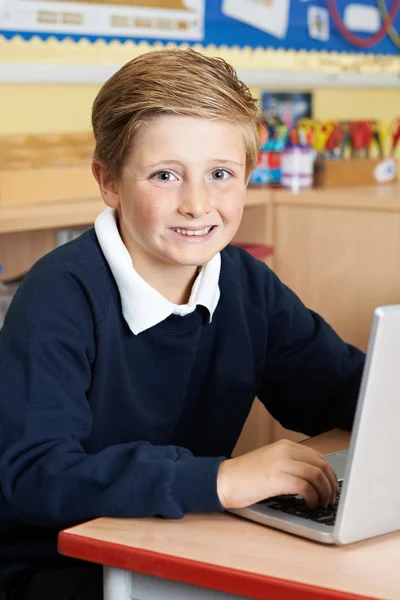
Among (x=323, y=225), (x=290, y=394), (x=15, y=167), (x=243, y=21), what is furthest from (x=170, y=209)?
(x=243, y=21)

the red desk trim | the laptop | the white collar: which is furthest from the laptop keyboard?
the white collar

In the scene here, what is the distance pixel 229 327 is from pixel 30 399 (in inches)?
15.6

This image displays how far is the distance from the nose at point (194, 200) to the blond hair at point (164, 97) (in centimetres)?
8

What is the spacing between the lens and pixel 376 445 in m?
0.89

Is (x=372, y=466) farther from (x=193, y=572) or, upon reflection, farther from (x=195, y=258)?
(x=195, y=258)

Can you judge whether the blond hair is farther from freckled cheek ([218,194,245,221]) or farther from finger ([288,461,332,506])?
finger ([288,461,332,506])

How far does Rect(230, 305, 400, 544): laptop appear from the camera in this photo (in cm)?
85

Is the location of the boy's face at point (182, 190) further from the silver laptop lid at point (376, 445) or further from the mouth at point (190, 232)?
the silver laptop lid at point (376, 445)

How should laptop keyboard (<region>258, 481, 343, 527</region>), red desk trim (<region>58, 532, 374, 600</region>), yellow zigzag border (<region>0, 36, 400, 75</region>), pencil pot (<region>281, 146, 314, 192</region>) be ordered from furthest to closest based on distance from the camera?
pencil pot (<region>281, 146, 314, 192</region>) → yellow zigzag border (<region>0, 36, 400, 75</region>) → laptop keyboard (<region>258, 481, 343, 527</region>) → red desk trim (<region>58, 532, 374, 600</region>)

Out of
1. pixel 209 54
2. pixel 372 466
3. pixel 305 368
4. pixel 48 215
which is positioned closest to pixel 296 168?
pixel 209 54

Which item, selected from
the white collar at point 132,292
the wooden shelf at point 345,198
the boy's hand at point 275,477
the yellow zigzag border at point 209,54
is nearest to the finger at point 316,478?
the boy's hand at point 275,477

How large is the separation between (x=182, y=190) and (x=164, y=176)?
0.03 meters

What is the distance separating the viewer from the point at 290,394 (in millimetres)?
1443

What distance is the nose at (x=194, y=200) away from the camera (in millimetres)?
1217
